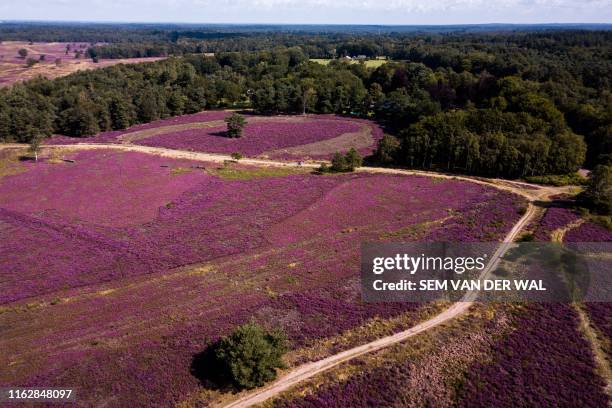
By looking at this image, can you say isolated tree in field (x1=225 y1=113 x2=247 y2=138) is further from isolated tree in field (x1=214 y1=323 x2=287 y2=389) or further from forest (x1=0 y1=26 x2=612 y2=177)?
isolated tree in field (x1=214 y1=323 x2=287 y2=389)

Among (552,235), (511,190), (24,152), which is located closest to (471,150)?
(511,190)

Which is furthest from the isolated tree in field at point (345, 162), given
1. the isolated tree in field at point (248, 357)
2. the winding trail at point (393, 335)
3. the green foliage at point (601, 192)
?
the isolated tree in field at point (248, 357)

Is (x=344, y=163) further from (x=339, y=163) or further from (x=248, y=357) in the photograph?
(x=248, y=357)

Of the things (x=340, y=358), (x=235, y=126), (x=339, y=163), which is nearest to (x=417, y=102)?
(x=339, y=163)

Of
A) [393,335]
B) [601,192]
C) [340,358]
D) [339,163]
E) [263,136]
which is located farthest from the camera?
[263,136]

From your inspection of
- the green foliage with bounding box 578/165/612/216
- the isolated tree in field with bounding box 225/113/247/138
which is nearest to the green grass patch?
the isolated tree in field with bounding box 225/113/247/138
